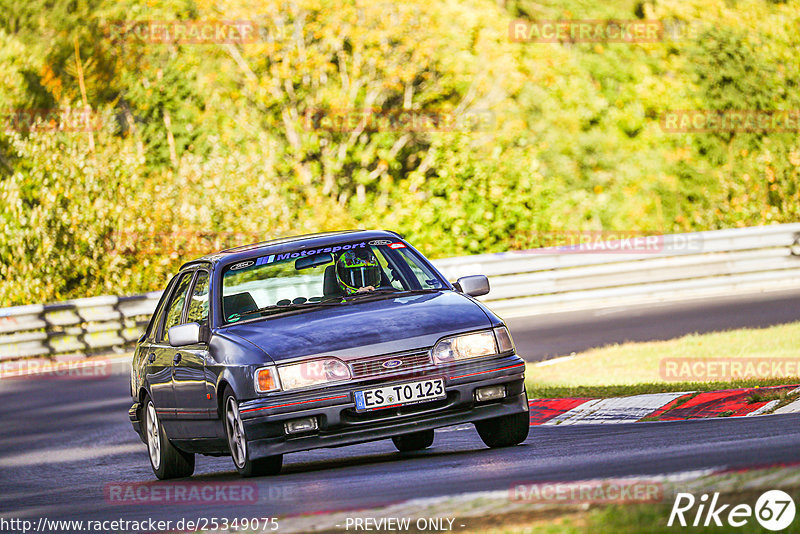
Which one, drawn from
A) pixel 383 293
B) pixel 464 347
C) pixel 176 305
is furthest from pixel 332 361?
pixel 176 305

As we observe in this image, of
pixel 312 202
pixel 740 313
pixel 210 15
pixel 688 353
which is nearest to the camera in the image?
pixel 688 353

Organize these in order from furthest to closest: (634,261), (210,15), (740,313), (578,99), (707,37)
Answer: (578,99) → (707,37) → (210,15) → (634,261) → (740,313)

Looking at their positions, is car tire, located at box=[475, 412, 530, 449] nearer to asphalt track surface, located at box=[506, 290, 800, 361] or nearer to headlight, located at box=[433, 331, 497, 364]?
headlight, located at box=[433, 331, 497, 364]

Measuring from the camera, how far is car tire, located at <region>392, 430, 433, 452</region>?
10.3m

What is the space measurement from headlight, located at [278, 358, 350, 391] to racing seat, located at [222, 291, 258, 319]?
117cm

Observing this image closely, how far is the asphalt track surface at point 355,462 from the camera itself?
22.3 ft

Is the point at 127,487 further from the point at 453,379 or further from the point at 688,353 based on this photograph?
the point at 688,353

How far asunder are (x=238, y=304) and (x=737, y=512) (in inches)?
197

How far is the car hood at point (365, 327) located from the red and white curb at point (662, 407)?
8.13 ft

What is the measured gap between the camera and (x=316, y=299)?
9.31 metres

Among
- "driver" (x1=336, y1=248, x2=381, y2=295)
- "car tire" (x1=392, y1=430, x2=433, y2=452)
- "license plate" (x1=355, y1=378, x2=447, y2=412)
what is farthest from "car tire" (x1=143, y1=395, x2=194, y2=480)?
"license plate" (x1=355, y1=378, x2=447, y2=412)

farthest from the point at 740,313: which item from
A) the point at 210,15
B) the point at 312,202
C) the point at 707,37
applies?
the point at 707,37

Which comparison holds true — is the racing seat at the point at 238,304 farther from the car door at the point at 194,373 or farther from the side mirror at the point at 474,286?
the side mirror at the point at 474,286

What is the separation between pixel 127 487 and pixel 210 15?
1040 inches
